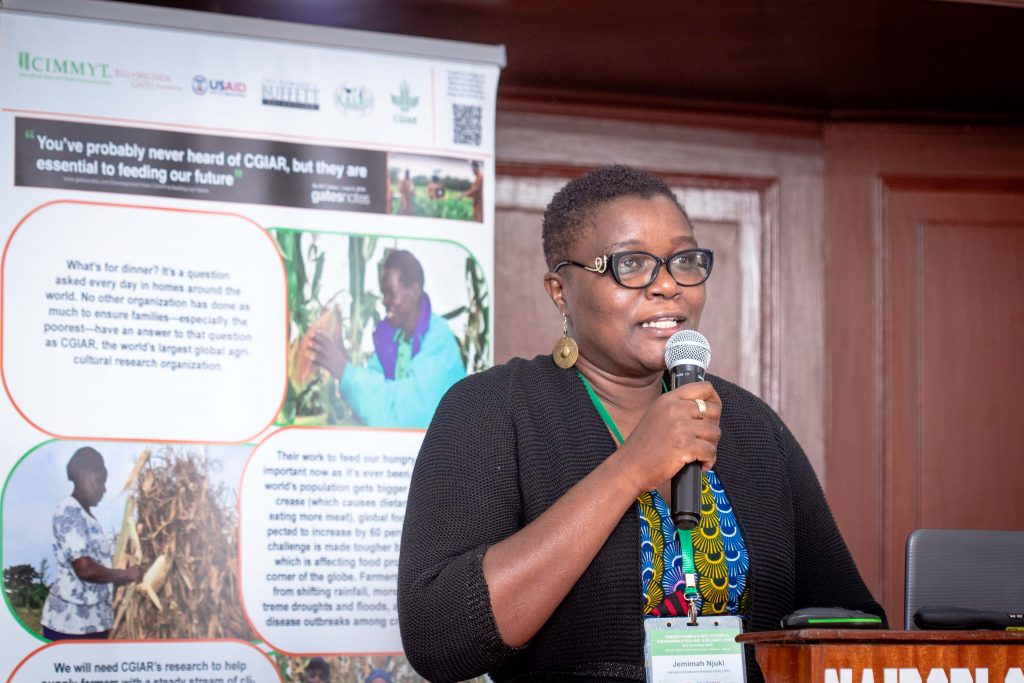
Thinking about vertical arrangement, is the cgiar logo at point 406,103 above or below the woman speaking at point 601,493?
above

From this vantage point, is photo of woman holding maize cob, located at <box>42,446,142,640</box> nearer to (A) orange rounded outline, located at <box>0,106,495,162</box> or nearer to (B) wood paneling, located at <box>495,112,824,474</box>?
(A) orange rounded outline, located at <box>0,106,495,162</box>

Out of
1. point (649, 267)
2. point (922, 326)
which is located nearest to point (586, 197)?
point (649, 267)

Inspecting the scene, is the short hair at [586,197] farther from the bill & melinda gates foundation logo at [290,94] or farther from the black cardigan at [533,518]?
the bill & melinda gates foundation logo at [290,94]

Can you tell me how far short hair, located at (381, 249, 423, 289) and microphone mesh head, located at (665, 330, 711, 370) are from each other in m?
1.22

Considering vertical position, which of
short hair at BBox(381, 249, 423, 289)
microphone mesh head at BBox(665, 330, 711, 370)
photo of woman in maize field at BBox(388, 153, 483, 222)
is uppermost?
photo of woman in maize field at BBox(388, 153, 483, 222)

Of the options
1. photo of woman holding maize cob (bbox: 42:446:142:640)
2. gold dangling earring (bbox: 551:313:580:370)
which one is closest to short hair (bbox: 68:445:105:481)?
photo of woman holding maize cob (bbox: 42:446:142:640)

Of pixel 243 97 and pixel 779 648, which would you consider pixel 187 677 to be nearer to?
pixel 243 97

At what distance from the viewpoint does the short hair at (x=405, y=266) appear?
→ 126 inches

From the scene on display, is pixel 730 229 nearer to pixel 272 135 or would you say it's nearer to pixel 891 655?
pixel 272 135

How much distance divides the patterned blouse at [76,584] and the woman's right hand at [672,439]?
1.54 m

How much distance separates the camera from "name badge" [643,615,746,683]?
194 centimetres

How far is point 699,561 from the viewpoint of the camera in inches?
85.2

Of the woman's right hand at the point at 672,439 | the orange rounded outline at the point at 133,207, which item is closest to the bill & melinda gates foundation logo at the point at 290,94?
the orange rounded outline at the point at 133,207

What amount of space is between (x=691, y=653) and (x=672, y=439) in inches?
14.1
